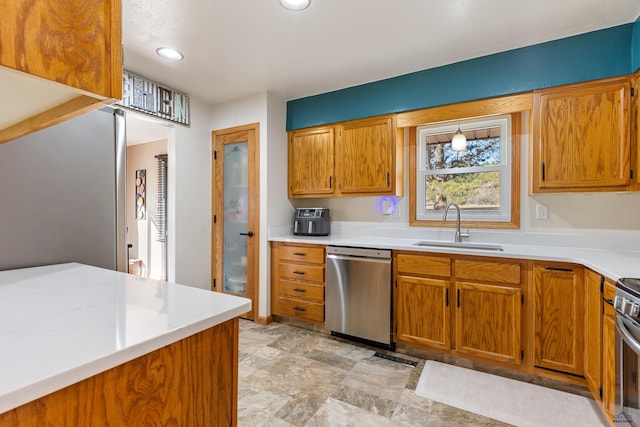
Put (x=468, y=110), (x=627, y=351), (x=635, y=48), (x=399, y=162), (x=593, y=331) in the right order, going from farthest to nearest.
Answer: (x=399, y=162) → (x=468, y=110) → (x=635, y=48) → (x=593, y=331) → (x=627, y=351)

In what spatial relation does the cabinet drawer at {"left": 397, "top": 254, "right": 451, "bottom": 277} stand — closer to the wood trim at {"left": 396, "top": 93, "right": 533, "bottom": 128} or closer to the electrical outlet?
the electrical outlet

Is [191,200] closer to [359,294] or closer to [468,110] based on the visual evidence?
[359,294]

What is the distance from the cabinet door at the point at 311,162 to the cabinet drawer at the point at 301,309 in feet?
3.74

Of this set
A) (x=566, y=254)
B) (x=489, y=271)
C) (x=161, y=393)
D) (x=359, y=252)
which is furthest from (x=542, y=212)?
(x=161, y=393)

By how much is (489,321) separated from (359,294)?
Result: 3.32 feet

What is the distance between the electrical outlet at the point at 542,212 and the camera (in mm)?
2504

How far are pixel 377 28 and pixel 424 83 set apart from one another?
821 mm

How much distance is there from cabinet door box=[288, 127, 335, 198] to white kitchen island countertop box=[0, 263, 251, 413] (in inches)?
91.9

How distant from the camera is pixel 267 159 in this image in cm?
320

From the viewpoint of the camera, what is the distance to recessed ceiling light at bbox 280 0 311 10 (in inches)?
72.1

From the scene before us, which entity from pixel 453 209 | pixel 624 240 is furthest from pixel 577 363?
pixel 453 209

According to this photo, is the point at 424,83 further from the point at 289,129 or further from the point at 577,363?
the point at 577,363

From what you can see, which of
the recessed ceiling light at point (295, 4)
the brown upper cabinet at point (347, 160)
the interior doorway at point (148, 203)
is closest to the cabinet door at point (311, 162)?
the brown upper cabinet at point (347, 160)

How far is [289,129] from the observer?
346cm
